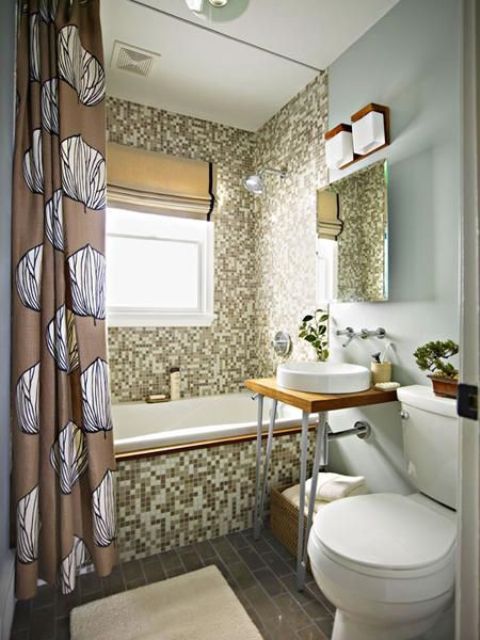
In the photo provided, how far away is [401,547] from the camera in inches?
45.5

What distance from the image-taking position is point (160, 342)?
283cm

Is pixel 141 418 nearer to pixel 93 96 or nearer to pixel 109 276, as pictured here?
pixel 109 276

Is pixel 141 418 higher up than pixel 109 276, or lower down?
lower down

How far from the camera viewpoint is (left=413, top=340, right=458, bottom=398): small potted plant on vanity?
142 cm

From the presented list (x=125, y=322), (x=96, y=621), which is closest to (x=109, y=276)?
(x=125, y=322)

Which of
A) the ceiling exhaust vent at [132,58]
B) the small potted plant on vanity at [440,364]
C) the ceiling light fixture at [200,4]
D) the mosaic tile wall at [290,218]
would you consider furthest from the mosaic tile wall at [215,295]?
the small potted plant on vanity at [440,364]

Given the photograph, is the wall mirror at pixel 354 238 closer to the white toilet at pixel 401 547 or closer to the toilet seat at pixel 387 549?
the white toilet at pixel 401 547

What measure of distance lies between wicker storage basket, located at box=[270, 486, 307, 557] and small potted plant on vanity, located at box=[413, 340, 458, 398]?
37.7 inches

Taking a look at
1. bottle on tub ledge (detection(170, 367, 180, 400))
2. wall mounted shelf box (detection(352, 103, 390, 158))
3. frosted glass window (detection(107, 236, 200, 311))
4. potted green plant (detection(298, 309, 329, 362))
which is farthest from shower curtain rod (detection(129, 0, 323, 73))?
bottle on tub ledge (detection(170, 367, 180, 400))

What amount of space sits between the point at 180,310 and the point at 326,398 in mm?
1619

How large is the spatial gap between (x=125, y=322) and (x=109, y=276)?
36 centimetres

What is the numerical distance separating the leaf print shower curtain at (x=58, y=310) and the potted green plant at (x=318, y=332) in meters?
1.19

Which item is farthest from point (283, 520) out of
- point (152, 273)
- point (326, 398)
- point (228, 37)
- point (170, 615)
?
point (228, 37)

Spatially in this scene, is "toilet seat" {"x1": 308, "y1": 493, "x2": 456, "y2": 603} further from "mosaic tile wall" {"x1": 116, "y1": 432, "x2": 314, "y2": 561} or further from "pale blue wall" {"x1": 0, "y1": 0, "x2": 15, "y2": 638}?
"pale blue wall" {"x1": 0, "y1": 0, "x2": 15, "y2": 638}
